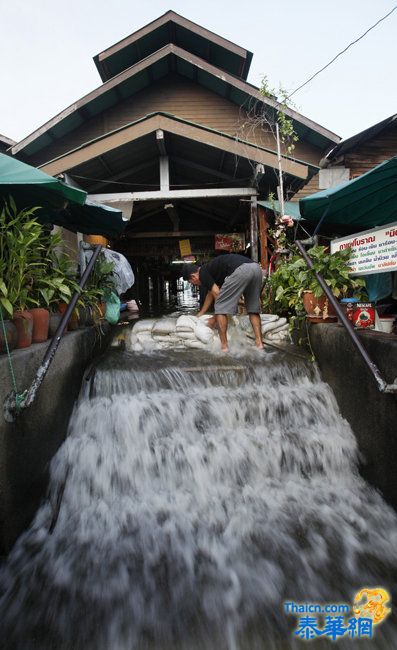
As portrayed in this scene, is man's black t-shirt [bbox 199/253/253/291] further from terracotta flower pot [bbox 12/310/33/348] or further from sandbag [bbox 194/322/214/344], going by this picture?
terracotta flower pot [bbox 12/310/33/348]

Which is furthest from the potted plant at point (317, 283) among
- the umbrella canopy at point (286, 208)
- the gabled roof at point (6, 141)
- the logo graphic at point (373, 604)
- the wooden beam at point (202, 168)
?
the gabled roof at point (6, 141)

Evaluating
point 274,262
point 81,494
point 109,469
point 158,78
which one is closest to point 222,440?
point 109,469

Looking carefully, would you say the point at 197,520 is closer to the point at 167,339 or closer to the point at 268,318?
the point at 167,339

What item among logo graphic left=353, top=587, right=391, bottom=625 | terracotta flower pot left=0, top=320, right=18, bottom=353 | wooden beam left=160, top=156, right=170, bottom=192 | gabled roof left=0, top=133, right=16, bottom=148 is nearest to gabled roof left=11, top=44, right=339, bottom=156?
gabled roof left=0, top=133, right=16, bottom=148

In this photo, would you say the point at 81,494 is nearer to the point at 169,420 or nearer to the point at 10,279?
the point at 169,420

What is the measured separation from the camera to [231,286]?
17.1 feet

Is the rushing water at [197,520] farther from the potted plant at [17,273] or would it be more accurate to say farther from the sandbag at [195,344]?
the sandbag at [195,344]

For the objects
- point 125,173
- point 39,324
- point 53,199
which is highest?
point 125,173

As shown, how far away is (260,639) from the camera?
1966mm

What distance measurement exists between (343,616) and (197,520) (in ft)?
3.92

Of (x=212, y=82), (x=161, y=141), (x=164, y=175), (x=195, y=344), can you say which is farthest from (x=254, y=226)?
(x=212, y=82)

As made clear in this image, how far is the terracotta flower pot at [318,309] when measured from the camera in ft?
15.5

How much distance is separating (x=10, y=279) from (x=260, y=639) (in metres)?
3.23

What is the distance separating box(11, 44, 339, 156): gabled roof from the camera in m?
10.0
